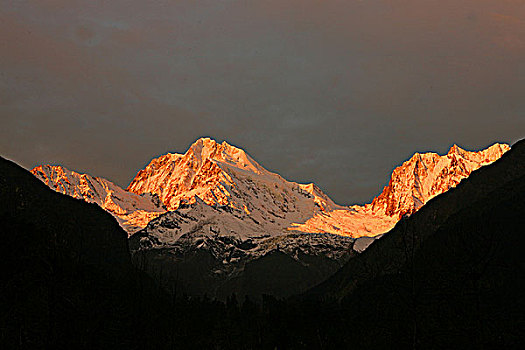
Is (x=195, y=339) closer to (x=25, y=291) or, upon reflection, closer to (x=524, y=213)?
(x=25, y=291)

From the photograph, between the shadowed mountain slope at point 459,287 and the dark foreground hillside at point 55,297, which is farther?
the shadowed mountain slope at point 459,287

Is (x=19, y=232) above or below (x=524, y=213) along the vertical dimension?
below

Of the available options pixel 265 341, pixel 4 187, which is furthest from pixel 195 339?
pixel 4 187

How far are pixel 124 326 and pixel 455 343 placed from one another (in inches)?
1821

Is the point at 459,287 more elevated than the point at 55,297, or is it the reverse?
the point at 459,287

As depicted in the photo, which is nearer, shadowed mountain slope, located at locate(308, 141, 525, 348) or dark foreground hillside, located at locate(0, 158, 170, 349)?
dark foreground hillside, located at locate(0, 158, 170, 349)

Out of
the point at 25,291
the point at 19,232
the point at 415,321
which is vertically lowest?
the point at 415,321

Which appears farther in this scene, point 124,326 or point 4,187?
point 4,187

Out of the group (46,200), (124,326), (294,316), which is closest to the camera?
(124,326)

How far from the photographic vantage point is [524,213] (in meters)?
152

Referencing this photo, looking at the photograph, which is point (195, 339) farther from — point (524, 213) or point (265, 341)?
point (524, 213)

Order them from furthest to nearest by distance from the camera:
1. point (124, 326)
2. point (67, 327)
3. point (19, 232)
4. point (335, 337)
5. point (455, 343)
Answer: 1. point (335, 337)
2. point (19, 232)
3. point (124, 326)
4. point (455, 343)
5. point (67, 327)

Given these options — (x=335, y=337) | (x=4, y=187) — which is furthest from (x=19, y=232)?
(x=335, y=337)

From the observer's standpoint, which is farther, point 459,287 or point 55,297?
point 459,287
